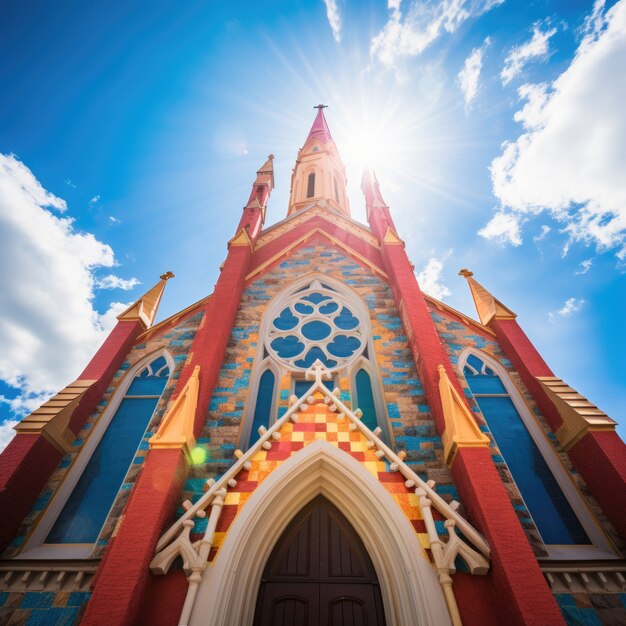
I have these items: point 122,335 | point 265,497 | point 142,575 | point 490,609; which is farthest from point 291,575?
point 122,335

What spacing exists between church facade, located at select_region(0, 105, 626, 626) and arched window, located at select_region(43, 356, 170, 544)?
3 centimetres

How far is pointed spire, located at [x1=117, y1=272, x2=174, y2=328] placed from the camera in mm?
8680

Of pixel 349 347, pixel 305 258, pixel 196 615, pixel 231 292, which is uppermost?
pixel 305 258

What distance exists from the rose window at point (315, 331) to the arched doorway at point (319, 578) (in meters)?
3.24

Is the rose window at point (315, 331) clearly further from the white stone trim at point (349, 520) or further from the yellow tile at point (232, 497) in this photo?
the yellow tile at point (232, 497)

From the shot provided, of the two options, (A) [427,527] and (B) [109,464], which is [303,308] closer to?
(B) [109,464]

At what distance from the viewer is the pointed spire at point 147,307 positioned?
8680 millimetres

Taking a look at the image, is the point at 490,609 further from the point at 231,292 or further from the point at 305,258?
the point at 305,258

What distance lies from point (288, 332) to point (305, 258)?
130 inches

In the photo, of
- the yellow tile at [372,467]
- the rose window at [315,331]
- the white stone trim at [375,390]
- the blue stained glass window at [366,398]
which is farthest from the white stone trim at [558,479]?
the yellow tile at [372,467]

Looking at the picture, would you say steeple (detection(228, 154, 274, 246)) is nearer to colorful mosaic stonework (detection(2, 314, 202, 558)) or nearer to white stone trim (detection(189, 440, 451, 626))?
colorful mosaic stonework (detection(2, 314, 202, 558))

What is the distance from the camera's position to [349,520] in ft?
16.7

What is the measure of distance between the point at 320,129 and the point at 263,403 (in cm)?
2505

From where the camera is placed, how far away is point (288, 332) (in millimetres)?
8633
